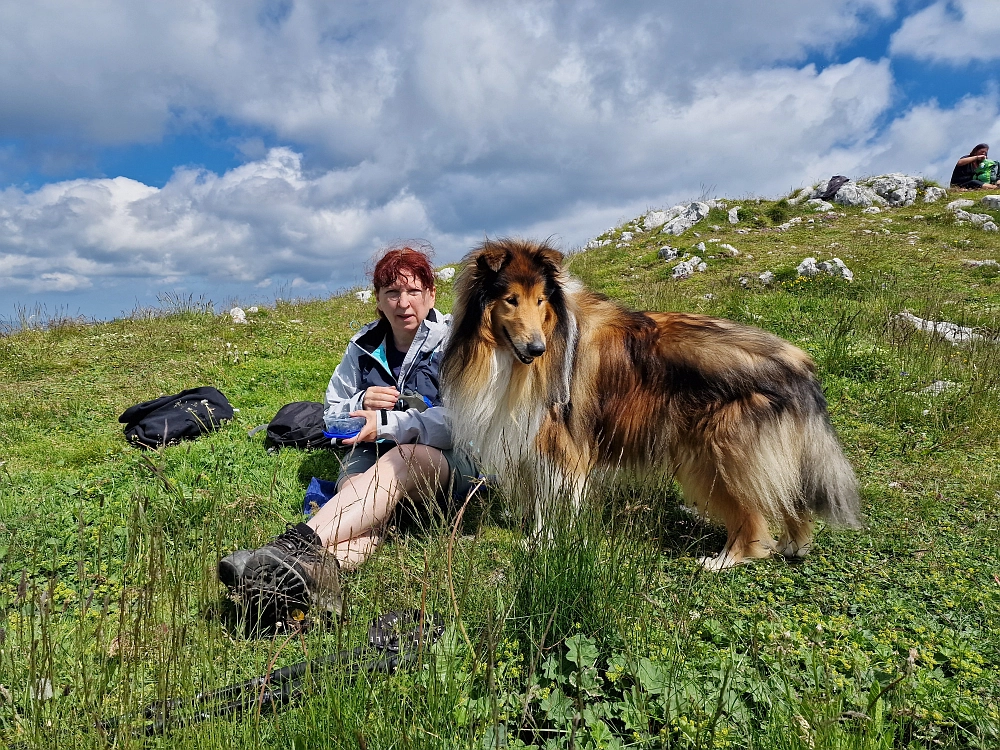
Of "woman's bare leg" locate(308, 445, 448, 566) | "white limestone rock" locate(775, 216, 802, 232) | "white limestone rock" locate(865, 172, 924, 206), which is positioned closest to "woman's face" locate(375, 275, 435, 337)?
"woman's bare leg" locate(308, 445, 448, 566)

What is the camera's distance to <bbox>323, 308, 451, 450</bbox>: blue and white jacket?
13.6ft

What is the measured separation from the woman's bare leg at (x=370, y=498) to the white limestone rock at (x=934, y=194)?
19659mm

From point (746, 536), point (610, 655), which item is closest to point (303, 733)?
point (610, 655)

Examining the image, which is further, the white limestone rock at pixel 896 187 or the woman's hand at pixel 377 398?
the white limestone rock at pixel 896 187

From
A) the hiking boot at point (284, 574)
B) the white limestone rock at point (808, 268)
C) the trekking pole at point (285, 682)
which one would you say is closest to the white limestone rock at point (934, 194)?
the white limestone rock at point (808, 268)

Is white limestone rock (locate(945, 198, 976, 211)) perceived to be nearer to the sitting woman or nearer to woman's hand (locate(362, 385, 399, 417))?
the sitting woman

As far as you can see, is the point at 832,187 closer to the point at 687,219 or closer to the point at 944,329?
the point at 687,219

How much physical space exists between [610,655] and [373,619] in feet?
3.11

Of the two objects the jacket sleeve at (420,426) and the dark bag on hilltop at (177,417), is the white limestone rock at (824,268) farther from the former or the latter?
the dark bag on hilltop at (177,417)

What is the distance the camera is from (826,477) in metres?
3.67

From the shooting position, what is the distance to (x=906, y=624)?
9.33 feet

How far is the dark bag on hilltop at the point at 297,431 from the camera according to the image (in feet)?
18.6

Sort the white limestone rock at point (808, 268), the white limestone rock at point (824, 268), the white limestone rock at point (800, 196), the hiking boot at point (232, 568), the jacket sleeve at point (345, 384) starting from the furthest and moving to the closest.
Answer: the white limestone rock at point (800, 196) → the white limestone rock at point (808, 268) → the white limestone rock at point (824, 268) → the jacket sleeve at point (345, 384) → the hiking boot at point (232, 568)

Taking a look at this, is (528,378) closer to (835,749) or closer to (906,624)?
(906,624)
